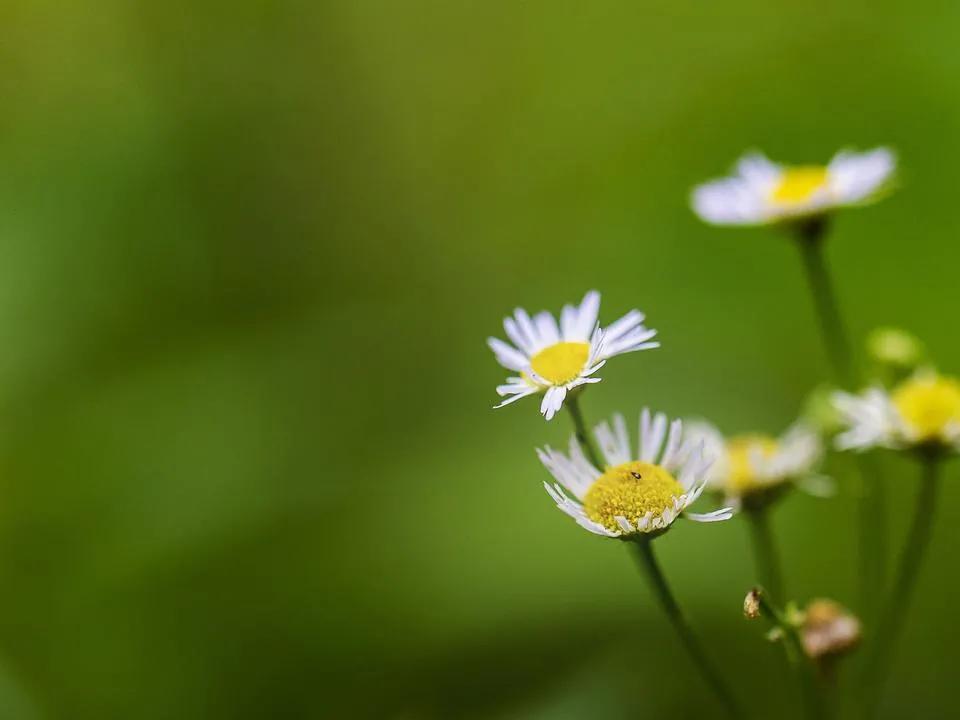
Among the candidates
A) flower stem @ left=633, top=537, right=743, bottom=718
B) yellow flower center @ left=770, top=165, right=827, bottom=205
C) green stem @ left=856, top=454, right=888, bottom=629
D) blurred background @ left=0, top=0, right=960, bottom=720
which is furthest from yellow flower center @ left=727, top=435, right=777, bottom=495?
blurred background @ left=0, top=0, right=960, bottom=720

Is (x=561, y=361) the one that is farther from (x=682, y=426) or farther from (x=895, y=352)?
(x=895, y=352)

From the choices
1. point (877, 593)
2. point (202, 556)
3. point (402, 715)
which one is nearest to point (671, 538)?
point (402, 715)

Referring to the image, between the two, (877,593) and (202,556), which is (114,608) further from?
(877,593)

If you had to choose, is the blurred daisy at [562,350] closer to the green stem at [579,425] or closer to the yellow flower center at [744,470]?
the green stem at [579,425]

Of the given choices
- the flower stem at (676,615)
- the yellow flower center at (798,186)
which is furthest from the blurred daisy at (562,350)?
the yellow flower center at (798,186)

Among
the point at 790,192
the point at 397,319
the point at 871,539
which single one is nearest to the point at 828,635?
the point at 871,539
